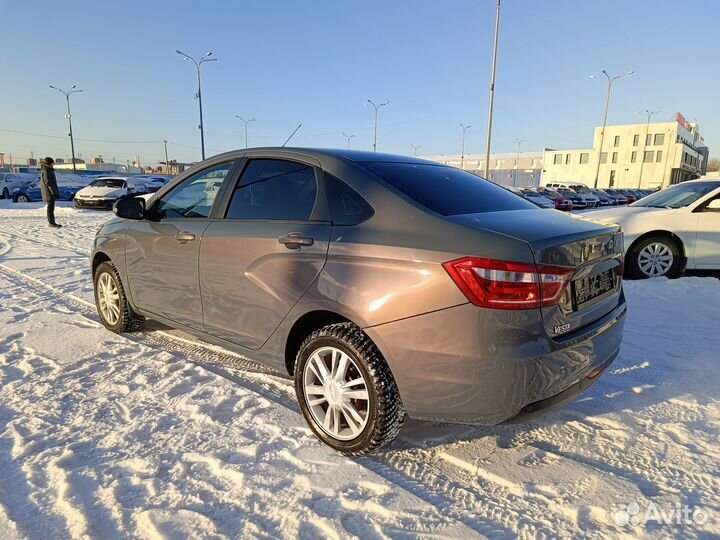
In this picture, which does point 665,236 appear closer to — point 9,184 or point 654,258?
point 654,258

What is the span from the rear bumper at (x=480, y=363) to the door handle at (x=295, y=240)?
0.63 meters

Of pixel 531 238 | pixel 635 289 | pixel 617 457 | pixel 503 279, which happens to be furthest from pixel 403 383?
pixel 635 289

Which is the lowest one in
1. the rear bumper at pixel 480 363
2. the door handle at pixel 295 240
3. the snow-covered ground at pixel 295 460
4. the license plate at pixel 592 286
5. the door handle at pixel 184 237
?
the snow-covered ground at pixel 295 460

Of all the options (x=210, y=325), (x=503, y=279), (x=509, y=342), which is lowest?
(x=210, y=325)

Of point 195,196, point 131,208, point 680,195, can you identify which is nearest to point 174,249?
point 195,196

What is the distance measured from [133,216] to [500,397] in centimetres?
315

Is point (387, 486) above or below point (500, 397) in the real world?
below

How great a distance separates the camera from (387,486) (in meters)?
2.22

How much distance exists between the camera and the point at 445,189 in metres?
2.75

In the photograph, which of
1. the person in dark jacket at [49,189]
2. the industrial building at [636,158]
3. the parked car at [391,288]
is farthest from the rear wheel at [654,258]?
the industrial building at [636,158]

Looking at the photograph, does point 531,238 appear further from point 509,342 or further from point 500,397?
point 500,397

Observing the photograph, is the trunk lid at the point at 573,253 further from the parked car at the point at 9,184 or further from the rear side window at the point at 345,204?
the parked car at the point at 9,184

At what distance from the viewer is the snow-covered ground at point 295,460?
1984 millimetres

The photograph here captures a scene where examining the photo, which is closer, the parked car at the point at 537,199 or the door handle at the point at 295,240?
the door handle at the point at 295,240
